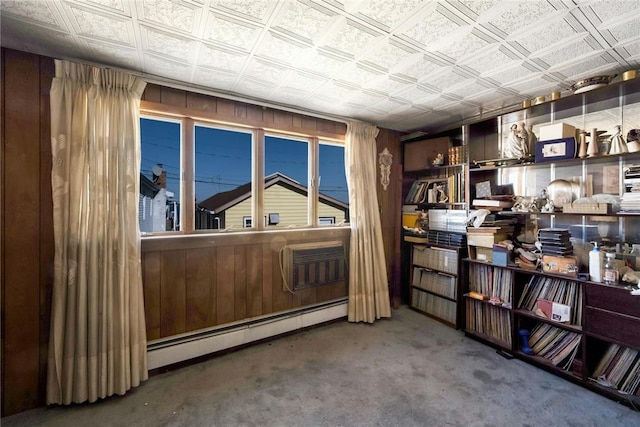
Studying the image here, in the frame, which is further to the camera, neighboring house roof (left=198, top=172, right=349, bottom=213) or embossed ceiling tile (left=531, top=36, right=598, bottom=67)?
neighboring house roof (left=198, top=172, right=349, bottom=213)

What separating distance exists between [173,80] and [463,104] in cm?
261

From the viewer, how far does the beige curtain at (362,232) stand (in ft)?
9.80

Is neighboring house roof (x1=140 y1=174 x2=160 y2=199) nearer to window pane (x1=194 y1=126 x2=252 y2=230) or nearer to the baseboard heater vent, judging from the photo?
window pane (x1=194 y1=126 x2=252 y2=230)

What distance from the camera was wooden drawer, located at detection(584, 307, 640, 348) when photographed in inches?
67.2

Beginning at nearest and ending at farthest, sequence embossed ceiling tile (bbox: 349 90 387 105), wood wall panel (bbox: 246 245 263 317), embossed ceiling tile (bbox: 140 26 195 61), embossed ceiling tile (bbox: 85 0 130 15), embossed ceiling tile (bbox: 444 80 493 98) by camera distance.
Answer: embossed ceiling tile (bbox: 85 0 130 15)
embossed ceiling tile (bbox: 140 26 195 61)
embossed ceiling tile (bbox: 444 80 493 98)
embossed ceiling tile (bbox: 349 90 387 105)
wood wall panel (bbox: 246 245 263 317)

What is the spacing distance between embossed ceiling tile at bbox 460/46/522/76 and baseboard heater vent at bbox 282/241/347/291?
196 centimetres

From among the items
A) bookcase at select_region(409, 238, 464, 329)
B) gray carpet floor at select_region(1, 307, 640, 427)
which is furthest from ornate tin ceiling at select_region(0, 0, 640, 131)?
gray carpet floor at select_region(1, 307, 640, 427)

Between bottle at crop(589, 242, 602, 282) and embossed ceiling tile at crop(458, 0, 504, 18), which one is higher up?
embossed ceiling tile at crop(458, 0, 504, 18)

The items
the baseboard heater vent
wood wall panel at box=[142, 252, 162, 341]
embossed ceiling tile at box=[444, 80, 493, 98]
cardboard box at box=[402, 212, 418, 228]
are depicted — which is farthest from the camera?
cardboard box at box=[402, 212, 418, 228]

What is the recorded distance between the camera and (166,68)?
192 cm

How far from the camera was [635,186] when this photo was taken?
5.98 ft

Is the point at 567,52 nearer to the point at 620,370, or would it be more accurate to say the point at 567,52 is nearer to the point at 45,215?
the point at 620,370

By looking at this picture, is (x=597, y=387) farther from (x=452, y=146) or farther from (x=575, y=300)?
(x=452, y=146)

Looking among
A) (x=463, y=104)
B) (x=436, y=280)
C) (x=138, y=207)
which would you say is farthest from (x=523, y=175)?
(x=138, y=207)
